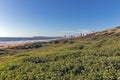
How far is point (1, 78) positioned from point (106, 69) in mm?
11092

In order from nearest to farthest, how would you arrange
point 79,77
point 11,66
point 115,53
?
point 79,77, point 11,66, point 115,53

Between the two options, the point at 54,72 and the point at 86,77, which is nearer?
the point at 86,77

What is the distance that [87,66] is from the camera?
20312 mm

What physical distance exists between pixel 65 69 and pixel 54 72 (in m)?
1.39

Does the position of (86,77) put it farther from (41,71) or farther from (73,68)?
(41,71)

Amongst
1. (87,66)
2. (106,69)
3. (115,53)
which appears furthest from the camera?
(115,53)

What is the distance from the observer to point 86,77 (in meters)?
17.5

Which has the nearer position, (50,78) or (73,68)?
(50,78)

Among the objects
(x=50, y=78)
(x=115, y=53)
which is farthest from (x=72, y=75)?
(x=115, y=53)

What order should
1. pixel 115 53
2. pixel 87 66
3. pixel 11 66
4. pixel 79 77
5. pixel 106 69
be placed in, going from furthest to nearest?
pixel 115 53, pixel 11 66, pixel 87 66, pixel 106 69, pixel 79 77

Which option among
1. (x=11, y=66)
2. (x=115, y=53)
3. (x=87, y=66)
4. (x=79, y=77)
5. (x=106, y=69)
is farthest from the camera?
(x=115, y=53)

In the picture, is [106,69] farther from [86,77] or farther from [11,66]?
[11,66]

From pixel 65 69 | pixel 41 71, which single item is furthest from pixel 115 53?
pixel 41 71

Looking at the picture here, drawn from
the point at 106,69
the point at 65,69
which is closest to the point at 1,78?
the point at 65,69
